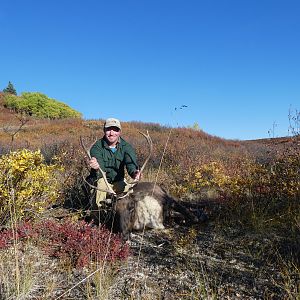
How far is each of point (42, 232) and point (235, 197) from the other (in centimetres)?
274

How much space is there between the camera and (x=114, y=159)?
18.8ft

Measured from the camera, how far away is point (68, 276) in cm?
350

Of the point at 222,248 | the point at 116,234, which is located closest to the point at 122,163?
the point at 116,234

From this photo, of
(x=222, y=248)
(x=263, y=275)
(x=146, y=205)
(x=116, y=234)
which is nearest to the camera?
(x=263, y=275)

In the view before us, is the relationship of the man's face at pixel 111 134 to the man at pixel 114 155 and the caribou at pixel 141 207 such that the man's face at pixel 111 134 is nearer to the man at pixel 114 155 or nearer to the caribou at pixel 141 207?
the man at pixel 114 155

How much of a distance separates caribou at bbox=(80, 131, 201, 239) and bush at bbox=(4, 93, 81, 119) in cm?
2271

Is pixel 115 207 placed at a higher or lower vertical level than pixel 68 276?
higher

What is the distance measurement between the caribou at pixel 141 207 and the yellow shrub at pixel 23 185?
1.90ft

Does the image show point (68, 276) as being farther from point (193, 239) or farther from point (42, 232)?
point (193, 239)

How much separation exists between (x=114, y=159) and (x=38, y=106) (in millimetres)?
24212

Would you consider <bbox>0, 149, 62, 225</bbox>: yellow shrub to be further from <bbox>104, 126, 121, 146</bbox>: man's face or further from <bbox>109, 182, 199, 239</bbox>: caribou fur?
<bbox>104, 126, 121, 146</bbox>: man's face

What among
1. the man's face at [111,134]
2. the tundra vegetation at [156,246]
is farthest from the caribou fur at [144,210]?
the man's face at [111,134]

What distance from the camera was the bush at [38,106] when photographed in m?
27.6

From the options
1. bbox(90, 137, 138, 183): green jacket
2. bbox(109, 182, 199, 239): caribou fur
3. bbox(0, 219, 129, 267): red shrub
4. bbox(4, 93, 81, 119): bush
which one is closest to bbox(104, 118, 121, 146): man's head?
bbox(90, 137, 138, 183): green jacket
